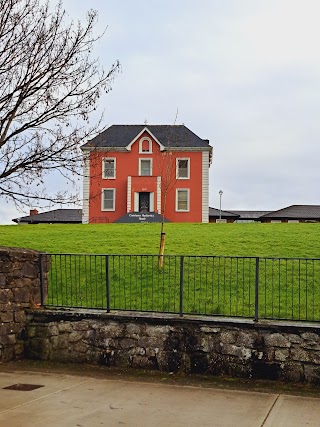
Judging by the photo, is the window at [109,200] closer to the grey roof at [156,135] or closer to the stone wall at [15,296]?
the grey roof at [156,135]

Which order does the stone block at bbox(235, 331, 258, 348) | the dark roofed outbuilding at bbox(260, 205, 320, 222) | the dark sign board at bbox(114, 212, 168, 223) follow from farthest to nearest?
the dark roofed outbuilding at bbox(260, 205, 320, 222) < the dark sign board at bbox(114, 212, 168, 223) < the stone block at bbox(235, 331, 258, 348)

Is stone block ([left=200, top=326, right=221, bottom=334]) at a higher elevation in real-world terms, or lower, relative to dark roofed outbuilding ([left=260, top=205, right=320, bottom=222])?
lower

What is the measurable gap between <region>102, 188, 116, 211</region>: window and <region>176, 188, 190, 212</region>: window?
17.0 ft

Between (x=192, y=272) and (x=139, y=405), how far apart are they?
5499mm

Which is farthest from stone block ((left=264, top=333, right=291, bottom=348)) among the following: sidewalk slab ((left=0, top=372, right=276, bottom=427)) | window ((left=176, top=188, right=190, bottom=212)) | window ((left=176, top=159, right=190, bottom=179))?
window ((left=176, top=159, right=190, bottom=179))

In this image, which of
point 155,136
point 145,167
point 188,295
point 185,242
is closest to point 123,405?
point 188,295

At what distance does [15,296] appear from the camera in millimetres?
10156

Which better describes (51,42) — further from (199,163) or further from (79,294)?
(199,163)

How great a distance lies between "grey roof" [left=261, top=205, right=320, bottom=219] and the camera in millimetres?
57938

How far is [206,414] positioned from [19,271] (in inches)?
189

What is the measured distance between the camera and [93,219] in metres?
45.3

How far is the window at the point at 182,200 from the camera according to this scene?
45.9 meters

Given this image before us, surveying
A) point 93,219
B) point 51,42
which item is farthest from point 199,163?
point 51,42

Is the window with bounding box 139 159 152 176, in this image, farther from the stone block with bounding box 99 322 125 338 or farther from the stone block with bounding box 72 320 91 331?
the stone block with bounding box 99 322 125 338
